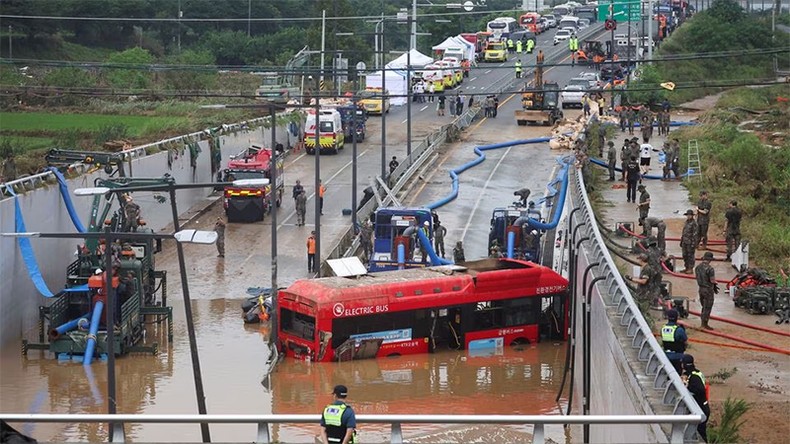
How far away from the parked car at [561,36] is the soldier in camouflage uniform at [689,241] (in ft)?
271

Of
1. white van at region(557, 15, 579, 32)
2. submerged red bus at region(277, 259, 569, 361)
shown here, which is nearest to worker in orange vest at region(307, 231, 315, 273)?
submerged red bus at region(277, 259, 569, 361)

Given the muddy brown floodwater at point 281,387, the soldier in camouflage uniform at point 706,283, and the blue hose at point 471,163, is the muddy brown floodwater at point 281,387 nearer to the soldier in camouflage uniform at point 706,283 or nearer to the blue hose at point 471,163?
the soldier in camouflage uniform at point 706,283

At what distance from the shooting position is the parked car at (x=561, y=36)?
116312 millimetres

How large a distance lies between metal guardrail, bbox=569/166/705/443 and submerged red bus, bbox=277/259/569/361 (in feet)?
A: 16.5

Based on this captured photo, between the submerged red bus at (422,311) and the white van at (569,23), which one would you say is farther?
the white van at (569,23)

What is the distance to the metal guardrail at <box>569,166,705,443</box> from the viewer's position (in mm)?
16125

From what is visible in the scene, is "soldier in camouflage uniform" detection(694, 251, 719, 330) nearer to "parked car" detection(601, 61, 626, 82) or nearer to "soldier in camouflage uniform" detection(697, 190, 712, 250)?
"soldier in camouflage uniform" detection(697, 190, 712, 250)

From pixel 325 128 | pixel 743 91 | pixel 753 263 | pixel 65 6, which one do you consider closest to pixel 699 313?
pixel 753 263

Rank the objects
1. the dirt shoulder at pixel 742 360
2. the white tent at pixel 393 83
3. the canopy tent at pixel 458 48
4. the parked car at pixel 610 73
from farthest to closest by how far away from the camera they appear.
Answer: the canopy tent at pixel 458 48 < the parked car at pixel 610 73 < the white tent at pixel 393 83 < the dirt shoulder at pixel 742 360

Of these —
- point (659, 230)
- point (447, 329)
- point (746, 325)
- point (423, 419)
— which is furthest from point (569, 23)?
point (423, 419)

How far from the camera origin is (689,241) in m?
34.4

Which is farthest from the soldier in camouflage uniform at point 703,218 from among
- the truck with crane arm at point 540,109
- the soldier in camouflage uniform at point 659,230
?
the truck with crane arm at point 540,109

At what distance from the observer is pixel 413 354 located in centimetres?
3731

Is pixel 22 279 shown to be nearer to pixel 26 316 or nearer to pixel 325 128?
pixel 26 316
